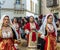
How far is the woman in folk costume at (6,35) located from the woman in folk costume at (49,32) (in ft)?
4.56

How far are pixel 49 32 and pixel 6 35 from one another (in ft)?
5.86

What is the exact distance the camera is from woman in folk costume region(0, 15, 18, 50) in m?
9.87

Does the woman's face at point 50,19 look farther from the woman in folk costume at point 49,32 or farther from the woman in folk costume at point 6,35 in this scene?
the woman in folk costume at point 6,35

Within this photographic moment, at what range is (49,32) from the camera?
11.1 metres

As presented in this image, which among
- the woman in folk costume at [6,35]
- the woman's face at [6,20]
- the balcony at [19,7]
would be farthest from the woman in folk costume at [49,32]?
the balcony at [19,7]

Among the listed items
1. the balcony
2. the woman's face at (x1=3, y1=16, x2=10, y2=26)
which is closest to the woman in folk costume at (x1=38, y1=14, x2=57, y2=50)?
the woman's face at (x1=3, y1=16, x2=10, y2=26)

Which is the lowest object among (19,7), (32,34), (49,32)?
(32,34)

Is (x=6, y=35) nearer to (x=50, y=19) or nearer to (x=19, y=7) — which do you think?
(x=50, y=19)

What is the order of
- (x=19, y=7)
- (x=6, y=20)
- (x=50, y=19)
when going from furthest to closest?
(x=19, y=7) → (x=50, y=19) → (x=6, y=20)

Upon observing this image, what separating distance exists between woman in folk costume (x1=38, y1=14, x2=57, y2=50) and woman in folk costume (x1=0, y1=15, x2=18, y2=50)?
1389 millimetres

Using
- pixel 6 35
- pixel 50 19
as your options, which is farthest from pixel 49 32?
pixel 6 35

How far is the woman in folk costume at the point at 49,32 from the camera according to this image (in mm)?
11055

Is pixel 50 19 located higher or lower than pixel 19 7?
lower

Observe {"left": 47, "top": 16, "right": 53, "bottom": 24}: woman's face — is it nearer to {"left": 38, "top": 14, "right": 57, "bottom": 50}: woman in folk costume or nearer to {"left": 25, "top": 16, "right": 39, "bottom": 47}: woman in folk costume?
{"left": 38, "top": 14, "right": 57, "bottom": 50}: woman in folk costume
